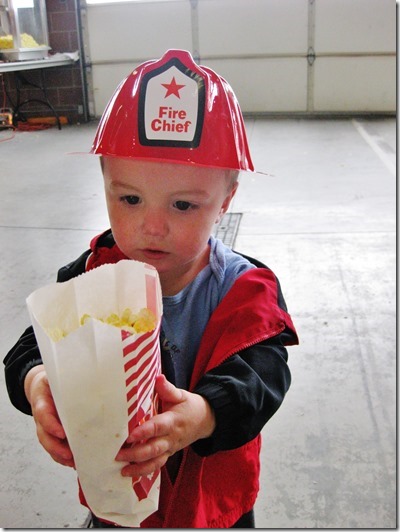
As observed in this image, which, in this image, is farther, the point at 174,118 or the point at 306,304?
the point at 306,304

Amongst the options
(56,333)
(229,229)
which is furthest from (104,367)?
(229,229)

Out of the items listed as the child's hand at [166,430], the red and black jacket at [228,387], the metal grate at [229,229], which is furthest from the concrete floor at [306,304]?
the child's hand at [166,430]

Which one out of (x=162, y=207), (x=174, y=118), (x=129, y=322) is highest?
(x=174, y=118)

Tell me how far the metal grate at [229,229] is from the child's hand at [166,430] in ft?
8.19

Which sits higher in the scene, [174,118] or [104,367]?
[174,118]

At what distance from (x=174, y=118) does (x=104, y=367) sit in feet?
1.39

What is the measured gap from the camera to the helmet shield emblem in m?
0.89

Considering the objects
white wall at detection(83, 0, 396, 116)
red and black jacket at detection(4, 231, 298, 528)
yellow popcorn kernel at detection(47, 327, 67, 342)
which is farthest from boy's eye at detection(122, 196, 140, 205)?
white wall at detection(83, 0, 396, 116)

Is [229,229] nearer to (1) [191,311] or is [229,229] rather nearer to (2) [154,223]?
(1) [191,311]

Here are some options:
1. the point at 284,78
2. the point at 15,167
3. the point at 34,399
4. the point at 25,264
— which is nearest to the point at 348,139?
the point at 284,78

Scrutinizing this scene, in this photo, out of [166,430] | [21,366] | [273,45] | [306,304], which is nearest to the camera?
[166,430]

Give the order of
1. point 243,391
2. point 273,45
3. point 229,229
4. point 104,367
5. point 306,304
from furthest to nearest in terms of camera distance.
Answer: point 273,45 → point 229,229 → point 306,304 → point 243,391 → point 104,367

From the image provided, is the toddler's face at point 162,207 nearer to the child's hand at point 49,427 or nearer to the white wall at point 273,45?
the child's hand at point 49,427

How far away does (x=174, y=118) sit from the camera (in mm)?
888
